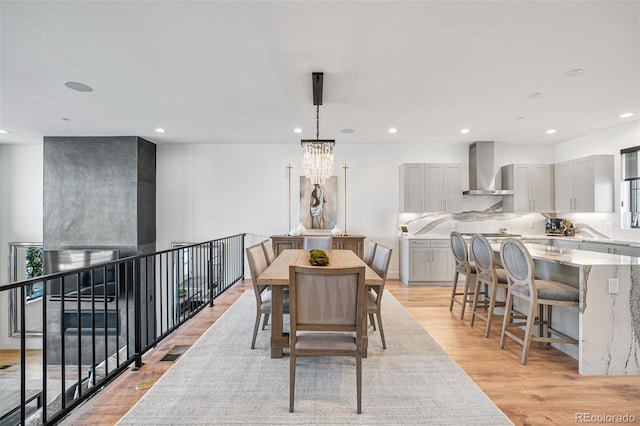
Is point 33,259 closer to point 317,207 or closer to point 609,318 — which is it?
point 317,207

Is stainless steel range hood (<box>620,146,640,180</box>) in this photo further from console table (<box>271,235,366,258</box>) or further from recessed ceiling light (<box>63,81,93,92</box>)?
recessed ceiling light (<box>63,81,93,92</box>)

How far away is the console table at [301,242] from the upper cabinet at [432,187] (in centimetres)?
117

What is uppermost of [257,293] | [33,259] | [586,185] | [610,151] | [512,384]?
[610,151]

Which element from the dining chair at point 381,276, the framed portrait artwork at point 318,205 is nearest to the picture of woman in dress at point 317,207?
the framed portrait artwork at point 318,205

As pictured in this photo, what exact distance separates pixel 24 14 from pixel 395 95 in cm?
322

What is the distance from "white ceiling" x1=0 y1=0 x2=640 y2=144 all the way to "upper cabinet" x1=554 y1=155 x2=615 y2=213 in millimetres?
705

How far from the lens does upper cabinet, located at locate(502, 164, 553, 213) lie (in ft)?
17.8

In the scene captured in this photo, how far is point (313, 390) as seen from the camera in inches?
80.3

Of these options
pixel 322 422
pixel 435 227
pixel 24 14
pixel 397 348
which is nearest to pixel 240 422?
pixel 322 422

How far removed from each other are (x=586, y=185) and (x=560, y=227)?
99cm

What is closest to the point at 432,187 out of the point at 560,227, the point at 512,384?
the point at 560,227

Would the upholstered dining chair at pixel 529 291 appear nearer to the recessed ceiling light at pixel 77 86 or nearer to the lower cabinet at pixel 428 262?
the lower cabinet at pixel 428 262

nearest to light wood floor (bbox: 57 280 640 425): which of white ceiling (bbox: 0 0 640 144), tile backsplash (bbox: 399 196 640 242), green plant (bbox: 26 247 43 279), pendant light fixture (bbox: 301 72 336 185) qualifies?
pendant light fixture (bbox: 301 72 336 185)

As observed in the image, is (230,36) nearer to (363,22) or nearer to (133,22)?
(133,22)
